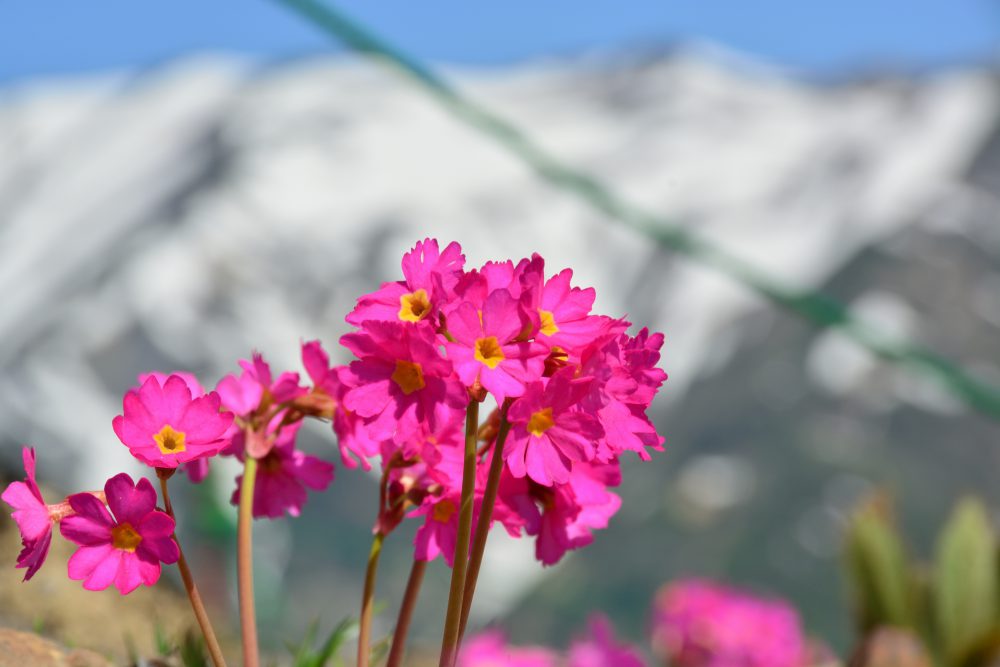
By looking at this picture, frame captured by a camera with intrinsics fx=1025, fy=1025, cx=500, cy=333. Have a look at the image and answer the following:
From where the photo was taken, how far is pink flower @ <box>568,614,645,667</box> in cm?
76

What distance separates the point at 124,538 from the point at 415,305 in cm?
20

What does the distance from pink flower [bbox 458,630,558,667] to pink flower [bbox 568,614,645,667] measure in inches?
3.0

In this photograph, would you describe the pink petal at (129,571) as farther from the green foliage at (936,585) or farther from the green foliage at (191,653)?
the green foliage at (936,585)

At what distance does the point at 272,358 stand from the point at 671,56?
3751 millimetres

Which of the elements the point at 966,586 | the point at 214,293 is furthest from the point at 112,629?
the point at 214,293

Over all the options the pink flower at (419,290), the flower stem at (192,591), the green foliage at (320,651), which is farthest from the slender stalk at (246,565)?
the green foliage at (320,651)

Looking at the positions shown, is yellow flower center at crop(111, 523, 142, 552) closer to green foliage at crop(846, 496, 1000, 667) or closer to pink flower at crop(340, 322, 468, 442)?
pink flower at crop(340, 322, 468, 442)

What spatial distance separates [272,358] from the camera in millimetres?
5023

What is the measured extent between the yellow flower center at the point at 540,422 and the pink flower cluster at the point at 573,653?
1.02ft

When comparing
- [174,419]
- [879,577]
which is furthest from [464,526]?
[879,577]

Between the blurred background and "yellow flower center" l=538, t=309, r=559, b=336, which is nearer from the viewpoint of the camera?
"yellow flower center" l=538, t=309, r=559, b=336

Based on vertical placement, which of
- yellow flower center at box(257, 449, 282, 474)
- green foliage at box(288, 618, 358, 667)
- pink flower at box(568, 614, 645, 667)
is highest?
yellow flower center at box(257, 449, 282, 474)

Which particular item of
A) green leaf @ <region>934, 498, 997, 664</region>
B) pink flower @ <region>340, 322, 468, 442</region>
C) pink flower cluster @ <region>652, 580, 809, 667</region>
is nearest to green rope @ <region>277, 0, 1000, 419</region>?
green leaf @ <region>934, 498, 997, 664</region>

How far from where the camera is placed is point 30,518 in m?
0.54
